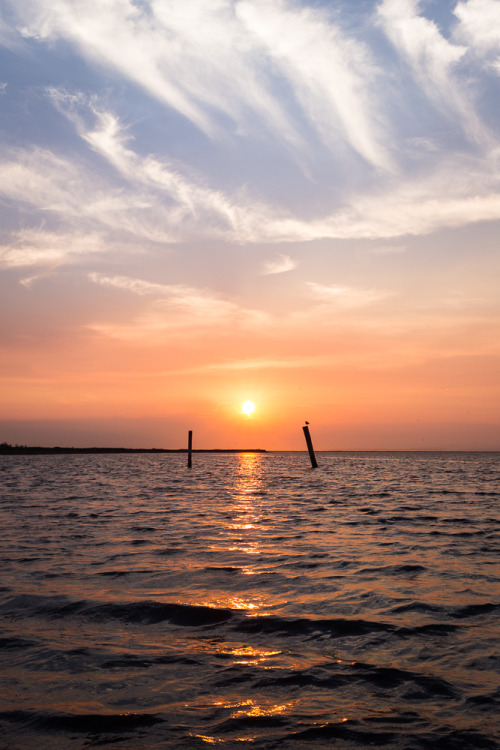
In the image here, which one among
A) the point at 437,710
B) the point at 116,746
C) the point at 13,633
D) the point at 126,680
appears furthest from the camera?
the point at 13,633

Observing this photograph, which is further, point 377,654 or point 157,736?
point 377,654

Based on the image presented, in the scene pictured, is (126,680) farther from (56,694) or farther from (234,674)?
(234,674)

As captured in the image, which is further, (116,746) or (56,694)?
(56,694)

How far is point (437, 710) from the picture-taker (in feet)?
15.2

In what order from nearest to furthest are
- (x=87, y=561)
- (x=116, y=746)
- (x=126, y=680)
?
(x=116, y=746) → (x=126, y=680) → (x=87, y=561)

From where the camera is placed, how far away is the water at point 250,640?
432cm

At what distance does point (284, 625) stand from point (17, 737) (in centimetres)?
351

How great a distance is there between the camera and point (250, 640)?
6398 mm

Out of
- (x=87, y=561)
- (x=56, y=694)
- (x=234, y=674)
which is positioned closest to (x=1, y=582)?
(x=87, y=561)

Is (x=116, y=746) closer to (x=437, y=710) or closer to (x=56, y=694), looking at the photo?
(x=56, y=694)

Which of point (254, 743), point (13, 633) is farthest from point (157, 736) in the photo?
point (13, 633)

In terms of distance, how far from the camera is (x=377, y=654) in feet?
19.5

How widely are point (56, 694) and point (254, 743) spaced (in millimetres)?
1860

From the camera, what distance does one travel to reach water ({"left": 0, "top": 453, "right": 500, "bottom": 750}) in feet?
14.2
